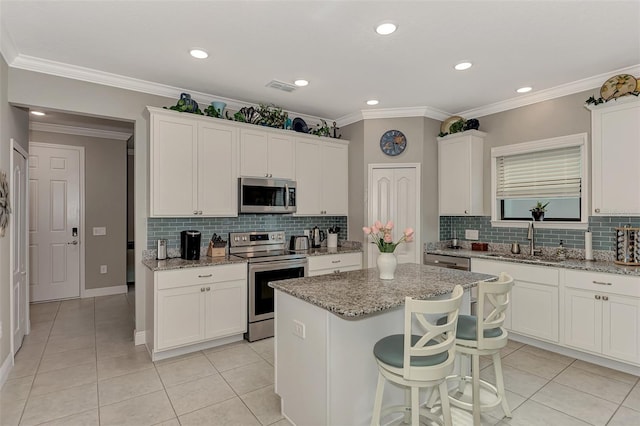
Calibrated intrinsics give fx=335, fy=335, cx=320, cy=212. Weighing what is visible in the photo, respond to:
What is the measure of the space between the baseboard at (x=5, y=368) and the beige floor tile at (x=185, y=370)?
1.17 meters

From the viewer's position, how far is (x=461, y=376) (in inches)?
102

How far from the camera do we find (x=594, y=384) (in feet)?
9.19

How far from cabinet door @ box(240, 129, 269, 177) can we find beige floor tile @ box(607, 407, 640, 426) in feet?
12.5

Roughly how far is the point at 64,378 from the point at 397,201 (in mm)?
4042

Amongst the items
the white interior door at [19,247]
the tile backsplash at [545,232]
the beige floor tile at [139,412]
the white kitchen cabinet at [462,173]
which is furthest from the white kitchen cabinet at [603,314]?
the white interior door at [19,247]

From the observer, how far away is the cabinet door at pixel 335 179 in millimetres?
4801

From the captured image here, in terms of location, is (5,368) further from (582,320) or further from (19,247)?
(582,320)

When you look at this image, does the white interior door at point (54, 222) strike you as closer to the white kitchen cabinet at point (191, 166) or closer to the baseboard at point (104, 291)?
the baseboard at point (104, 291)

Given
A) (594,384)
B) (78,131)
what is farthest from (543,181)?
(78,131)

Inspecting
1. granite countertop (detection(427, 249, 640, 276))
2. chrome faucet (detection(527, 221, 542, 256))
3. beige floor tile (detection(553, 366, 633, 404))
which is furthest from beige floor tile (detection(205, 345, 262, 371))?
chrome faucet (detection(527, 221, 542, 256))

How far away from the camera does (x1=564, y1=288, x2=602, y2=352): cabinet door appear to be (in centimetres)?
310

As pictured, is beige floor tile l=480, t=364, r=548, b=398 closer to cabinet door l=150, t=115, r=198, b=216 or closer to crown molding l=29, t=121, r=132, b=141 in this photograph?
cabinet door l=150, t=115, r=198, b=216

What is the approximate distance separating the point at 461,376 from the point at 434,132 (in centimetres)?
325

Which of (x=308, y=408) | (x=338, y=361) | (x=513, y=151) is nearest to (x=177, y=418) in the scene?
(x=308, y=408)
